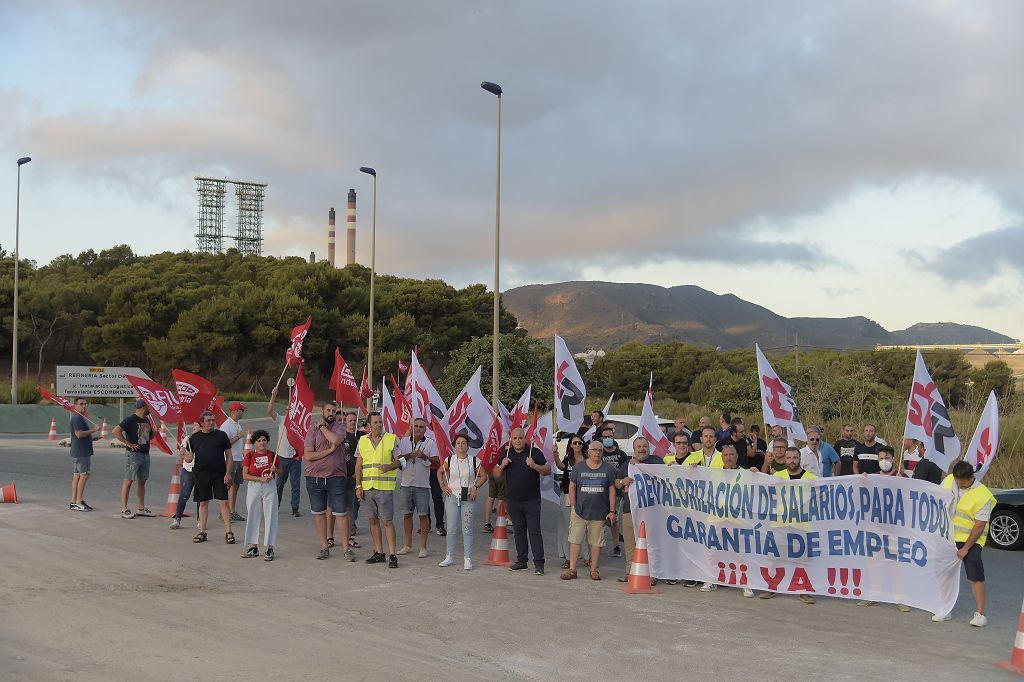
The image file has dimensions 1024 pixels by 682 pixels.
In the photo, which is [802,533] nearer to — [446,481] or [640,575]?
[640,575]

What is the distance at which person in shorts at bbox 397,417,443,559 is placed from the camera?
→ 1153 cm

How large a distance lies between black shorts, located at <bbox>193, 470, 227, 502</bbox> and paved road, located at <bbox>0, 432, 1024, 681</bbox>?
24.9 inches

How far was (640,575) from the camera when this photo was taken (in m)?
9.98

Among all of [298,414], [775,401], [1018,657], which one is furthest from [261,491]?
[775,401]

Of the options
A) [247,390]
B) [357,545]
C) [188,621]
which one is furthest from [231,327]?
[188,621]

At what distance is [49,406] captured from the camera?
118 feet

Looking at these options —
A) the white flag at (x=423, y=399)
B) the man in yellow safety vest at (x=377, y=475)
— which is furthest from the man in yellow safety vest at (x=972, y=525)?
the white flag at (x=423, y=399)

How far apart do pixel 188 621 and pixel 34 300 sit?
59.5 m

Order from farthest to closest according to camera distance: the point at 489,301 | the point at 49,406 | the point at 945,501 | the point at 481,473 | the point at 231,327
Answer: the point at 489,301 < the point at 231,327 < the point at 49,406 < the point at 481,473 < the point at 945,501

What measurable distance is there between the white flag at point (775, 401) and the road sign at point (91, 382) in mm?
23198

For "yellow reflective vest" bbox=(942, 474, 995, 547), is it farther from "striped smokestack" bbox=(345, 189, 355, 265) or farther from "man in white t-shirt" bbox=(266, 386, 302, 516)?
"striped smokestack" bbox=(345, 189, 355, 265)

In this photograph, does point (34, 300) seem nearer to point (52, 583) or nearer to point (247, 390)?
point (247, 390)

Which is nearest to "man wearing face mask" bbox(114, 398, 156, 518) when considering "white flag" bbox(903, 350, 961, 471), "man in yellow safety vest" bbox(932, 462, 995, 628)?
"man in yellow safety vest" bbox(932, 462, 995, 628)

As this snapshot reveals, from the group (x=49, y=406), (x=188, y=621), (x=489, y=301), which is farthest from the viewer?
(x=489, y=301)
